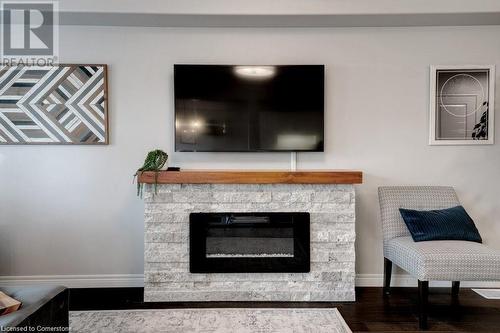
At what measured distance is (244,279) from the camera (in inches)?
105

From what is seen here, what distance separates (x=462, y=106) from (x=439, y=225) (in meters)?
1.17

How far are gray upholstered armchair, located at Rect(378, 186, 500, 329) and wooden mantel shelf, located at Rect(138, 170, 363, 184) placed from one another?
0.47 metres

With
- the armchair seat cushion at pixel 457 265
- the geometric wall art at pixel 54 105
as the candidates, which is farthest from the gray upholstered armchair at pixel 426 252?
the geometric wall art at pixel 54 105

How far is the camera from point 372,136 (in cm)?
300

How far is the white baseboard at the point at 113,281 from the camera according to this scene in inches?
116

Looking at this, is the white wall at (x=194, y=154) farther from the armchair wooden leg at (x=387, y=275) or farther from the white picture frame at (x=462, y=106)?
the armchair wooden leg at (x=387, y=275)

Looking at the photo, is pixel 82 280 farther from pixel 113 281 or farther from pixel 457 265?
pixel 457 265

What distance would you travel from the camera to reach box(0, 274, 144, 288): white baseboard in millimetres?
2955

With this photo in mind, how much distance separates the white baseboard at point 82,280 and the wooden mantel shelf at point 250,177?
3.36 feet

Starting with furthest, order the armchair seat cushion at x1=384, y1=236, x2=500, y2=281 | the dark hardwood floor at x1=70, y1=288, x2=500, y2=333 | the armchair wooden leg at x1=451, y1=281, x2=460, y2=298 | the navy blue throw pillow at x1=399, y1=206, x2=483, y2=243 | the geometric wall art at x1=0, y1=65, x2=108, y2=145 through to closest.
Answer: the geometric wall art at x1=0, y1=65, x2=108, y2=145, the armchair wooden leg at x1=451, y1=281, x2=460, y2=298, the navy blue throw pillow at x1=399, y1=206, x2=483, y2=243, the dark hardwood floor at x1=70, y1=288, x2=500, y2=333, the armchair seat cushion at x1=384, y1=236, x2=500, y2=281

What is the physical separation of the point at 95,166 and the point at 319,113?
2075 mm

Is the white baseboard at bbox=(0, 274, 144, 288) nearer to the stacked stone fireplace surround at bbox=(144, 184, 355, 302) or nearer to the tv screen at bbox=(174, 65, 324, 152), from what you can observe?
the stacked stone fireplace surround at bbox=(144, 184, 355, 302)

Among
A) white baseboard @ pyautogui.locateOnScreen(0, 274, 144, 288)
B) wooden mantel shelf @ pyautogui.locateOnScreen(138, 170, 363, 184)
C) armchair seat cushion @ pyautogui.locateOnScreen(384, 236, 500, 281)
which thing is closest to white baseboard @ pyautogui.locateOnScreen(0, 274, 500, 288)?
white baseboard @ pyautogui.locateOnScreen(0, 274, 144, 288)

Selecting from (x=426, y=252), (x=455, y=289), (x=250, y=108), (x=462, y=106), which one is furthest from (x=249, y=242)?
(x=462, y=106)
